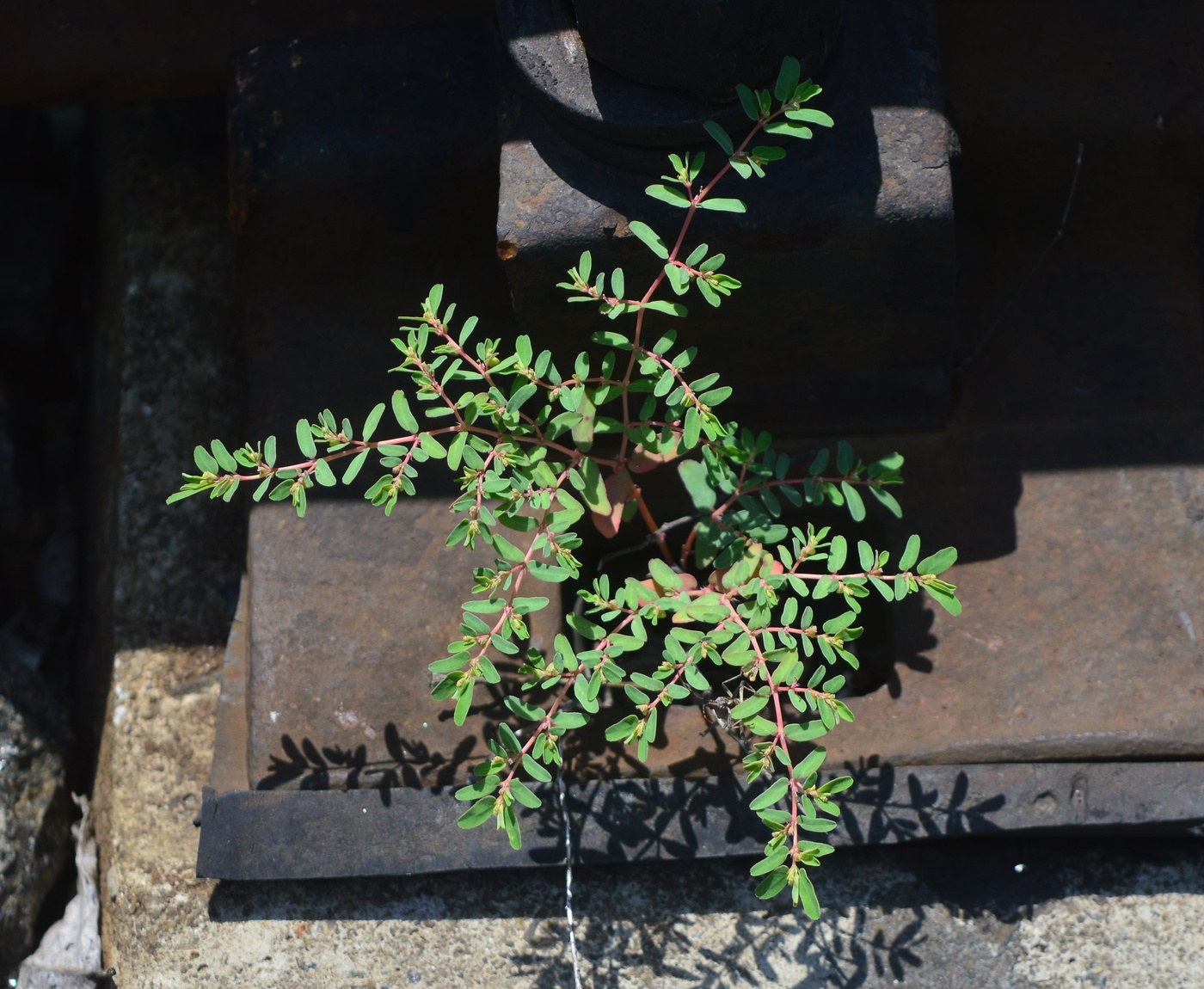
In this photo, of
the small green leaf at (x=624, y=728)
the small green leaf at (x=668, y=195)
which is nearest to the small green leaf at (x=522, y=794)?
the small green leaf at (x=624, y=728)

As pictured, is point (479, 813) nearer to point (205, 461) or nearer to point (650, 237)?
point (205, 461)

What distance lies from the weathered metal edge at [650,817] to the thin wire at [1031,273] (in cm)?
73

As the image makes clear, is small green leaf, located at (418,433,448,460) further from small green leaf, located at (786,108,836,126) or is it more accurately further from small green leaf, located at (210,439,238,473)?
small green leaf, located at (786,108,836,126)

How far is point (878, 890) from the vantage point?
1.98 metres

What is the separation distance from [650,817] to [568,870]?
0.16m

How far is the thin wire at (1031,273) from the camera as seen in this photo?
2.14 metres


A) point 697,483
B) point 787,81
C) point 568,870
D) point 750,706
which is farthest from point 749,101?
point 568,870

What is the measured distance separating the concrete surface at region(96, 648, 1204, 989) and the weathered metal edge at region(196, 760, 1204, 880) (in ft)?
0.32

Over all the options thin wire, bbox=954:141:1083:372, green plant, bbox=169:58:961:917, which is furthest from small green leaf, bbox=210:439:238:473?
thin wire, bbox=954:141:1083:372

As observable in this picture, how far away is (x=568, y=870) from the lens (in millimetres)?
1895

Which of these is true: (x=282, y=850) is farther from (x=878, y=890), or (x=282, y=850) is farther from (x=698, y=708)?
(x=878, y=890)

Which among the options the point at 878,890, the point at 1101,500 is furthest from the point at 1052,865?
the point at 1101,500

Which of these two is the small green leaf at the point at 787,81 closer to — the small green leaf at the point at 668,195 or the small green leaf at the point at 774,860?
the small green leaf at the point at 668,195

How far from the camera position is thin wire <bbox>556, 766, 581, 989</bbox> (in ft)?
6.25
